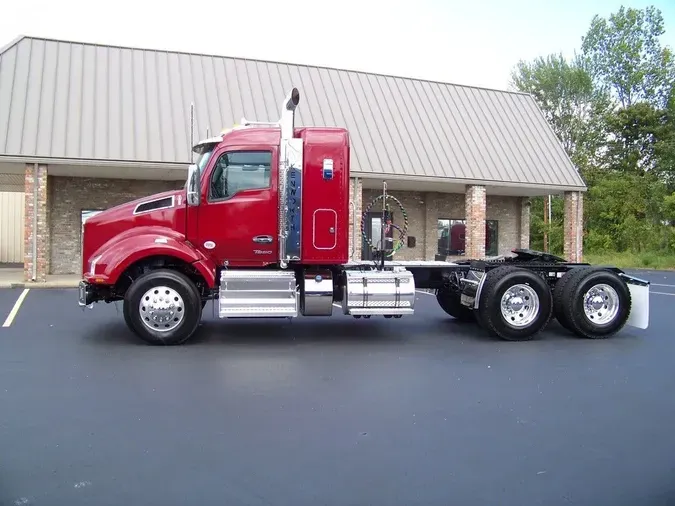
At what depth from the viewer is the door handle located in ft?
29.4

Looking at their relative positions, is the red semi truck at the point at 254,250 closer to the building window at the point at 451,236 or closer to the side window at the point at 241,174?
the side window at the point at 241,174

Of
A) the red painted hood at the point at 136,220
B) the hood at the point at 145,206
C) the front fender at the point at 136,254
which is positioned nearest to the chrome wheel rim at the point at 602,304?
the front fender at the point at 136,254

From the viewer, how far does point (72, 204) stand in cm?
1953

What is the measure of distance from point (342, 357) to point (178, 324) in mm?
2342

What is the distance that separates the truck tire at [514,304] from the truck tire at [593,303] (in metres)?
0.35

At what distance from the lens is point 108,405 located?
561cm

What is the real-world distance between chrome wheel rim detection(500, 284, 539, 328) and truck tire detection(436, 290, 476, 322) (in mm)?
1672

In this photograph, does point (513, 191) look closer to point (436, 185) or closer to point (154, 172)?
point (436, 185)

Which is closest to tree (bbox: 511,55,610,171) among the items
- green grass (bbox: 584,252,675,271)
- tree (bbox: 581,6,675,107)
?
tree (bbox: 581,6,675,107)

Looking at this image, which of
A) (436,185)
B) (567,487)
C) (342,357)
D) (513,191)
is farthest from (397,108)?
(567,487)

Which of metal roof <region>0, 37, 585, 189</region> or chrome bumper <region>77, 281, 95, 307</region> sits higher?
metal roof <region>0, 37, 585, 189</region>

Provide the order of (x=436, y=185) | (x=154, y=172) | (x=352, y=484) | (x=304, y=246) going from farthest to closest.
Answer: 1. (x=436, y=185)
2. (x=154, y=172)
3. (x=304, y=246)
4. (x=352, y=484)

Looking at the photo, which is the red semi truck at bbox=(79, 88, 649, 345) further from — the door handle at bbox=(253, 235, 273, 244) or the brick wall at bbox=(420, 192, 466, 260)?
the brick wall at bbox=(420, 192, 466, 260)

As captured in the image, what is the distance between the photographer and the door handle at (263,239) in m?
8.97
